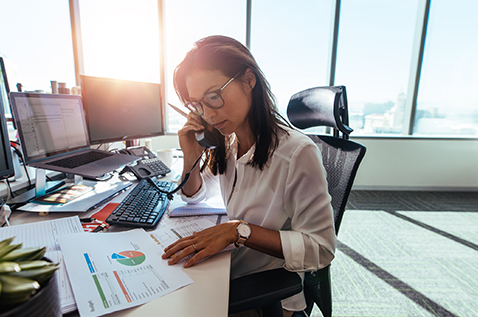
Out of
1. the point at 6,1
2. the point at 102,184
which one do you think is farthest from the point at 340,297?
the point at 6,1

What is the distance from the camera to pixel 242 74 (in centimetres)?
80

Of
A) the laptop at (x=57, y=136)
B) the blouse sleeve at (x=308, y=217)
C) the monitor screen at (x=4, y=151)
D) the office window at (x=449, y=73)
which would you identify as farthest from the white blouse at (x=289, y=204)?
the office window at (x=449, y=73)

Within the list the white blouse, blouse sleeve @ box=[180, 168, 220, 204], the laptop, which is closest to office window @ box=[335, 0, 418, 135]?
blouse sleeve @ box=[180, 168, 220, 204]

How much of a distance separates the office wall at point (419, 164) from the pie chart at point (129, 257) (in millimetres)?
3184

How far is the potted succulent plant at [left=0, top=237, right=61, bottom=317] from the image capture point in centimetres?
26

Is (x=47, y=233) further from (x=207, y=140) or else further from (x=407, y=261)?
(x=407, y=261)

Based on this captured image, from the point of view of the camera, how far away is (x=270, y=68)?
3205 mm

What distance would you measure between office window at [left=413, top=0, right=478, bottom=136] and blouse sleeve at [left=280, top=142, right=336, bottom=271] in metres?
3.39

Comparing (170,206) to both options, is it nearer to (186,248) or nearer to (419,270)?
(186,248)

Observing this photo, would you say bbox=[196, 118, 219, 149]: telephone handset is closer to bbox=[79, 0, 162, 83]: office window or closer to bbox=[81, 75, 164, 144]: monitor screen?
bbox=[81, 75, 164, 144]: monitor screen

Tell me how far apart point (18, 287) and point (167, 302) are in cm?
29

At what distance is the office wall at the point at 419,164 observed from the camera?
3.26m

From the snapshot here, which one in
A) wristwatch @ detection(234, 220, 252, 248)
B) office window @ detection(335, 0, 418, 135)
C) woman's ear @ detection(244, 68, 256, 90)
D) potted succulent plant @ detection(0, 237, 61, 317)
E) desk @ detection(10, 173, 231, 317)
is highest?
office window @ detection(335, 0, 418, 135)

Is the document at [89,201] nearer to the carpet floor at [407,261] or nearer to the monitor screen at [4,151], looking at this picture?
the monitor screen at [4,151]
